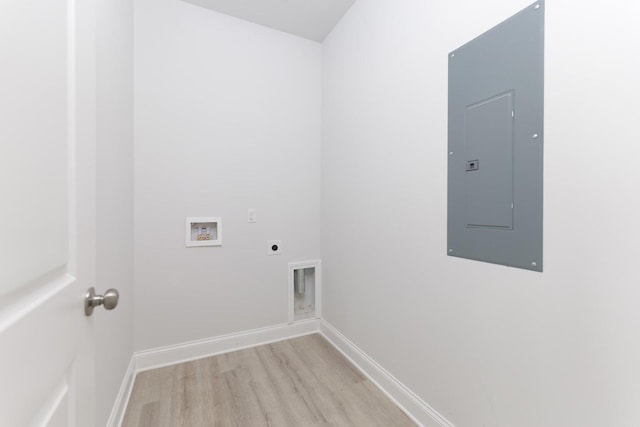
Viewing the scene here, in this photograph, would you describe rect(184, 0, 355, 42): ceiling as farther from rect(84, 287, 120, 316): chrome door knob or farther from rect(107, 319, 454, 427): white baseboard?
rect(107, 319, 454, 427): white baseboard

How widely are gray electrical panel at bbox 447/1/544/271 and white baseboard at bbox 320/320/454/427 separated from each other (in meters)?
0.88

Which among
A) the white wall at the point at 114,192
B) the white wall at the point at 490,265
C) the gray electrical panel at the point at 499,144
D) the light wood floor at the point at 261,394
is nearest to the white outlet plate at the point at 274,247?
the white wall at the point at 490,265

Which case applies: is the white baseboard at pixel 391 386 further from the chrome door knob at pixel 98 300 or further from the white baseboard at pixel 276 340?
the chrome door knob at pixel 98 300

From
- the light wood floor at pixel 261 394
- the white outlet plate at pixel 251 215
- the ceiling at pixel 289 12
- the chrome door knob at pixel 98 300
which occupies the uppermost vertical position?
the ceiling at pixel 289 12

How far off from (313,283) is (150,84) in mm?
2121

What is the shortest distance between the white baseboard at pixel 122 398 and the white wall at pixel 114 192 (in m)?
0.06

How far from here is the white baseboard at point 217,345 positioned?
204cm

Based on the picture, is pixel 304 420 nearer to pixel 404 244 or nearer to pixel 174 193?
pixel 404 244

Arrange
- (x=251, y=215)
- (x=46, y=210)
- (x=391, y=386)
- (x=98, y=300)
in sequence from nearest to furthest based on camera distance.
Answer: (x=46, y=210)
(x=98, y=300)
(x=391, y=386)
(x=251, y=215)

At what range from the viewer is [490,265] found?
120 cm

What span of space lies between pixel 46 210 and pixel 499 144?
1437mm

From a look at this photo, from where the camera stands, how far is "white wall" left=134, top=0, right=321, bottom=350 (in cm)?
205

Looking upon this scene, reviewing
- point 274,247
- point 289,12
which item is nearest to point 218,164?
point 274,247

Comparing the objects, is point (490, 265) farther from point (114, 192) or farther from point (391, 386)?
point (114, 192)
